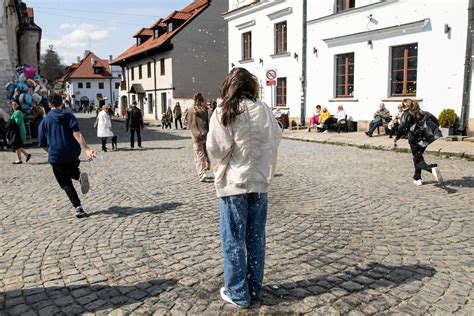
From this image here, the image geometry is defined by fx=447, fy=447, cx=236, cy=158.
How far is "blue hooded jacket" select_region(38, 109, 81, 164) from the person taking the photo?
20.1ft

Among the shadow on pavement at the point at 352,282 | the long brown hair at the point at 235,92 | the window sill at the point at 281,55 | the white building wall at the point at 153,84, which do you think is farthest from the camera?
the white building wall at the point at 153,84

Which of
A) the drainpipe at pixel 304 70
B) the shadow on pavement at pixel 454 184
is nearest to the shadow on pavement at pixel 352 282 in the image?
the shadow on pavement at pixel 454 184

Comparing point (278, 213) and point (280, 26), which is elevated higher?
point (280, 26)

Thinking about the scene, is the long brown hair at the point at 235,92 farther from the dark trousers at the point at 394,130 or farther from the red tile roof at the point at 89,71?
the red tile roof at the point at 89,71

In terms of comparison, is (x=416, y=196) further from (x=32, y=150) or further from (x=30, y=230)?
(x=32, y=150)

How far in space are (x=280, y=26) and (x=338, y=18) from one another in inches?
195

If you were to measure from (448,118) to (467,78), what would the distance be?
1435 millimetres

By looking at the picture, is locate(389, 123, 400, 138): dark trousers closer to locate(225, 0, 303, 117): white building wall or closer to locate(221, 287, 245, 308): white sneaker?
locate(225, 0, 303, 117): white building wall

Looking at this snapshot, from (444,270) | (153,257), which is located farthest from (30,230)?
(444,270)

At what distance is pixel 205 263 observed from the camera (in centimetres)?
438

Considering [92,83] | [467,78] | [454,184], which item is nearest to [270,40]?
[467,78]

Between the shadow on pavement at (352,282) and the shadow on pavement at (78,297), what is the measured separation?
0.92 meters

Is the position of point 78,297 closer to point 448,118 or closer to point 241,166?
point 241,166

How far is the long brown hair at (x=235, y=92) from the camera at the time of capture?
3.23m
